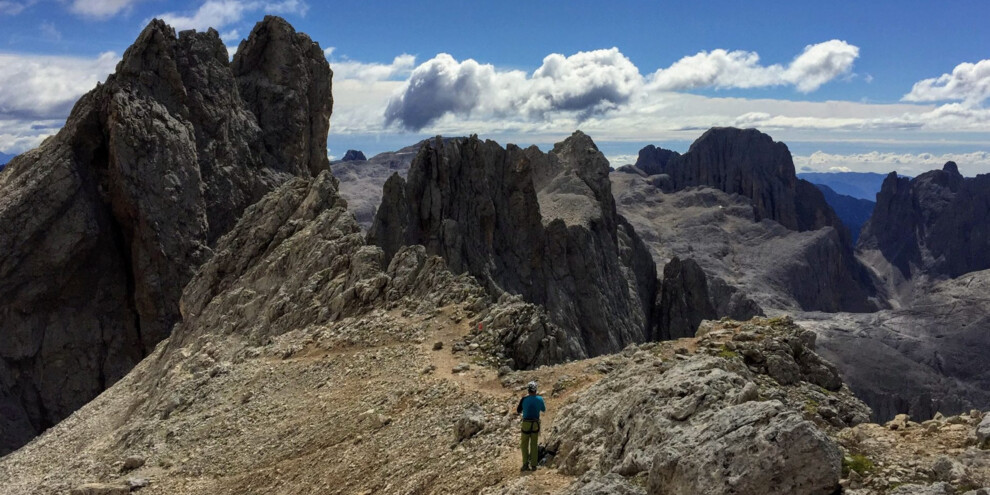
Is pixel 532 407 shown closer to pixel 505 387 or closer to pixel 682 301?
pixel 505 387

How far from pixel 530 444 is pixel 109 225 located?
236 feet

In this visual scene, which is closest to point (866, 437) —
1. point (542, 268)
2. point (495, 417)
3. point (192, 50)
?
point (495, 417)

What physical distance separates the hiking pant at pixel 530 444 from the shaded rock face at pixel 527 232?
47434 millimetres

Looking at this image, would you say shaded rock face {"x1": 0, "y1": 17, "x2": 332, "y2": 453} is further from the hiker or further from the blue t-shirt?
the hiker

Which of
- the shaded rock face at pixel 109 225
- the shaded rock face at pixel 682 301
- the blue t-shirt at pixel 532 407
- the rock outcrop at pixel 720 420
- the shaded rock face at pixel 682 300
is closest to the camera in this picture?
the rock outcrop at pixel 720 420

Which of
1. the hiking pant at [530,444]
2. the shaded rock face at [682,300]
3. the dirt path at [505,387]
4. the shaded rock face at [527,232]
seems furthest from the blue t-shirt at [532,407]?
the shaded rock face at [682,300]

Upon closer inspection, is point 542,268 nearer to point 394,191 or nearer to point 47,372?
point 394,191

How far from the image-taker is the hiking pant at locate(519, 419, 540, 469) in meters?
20.7

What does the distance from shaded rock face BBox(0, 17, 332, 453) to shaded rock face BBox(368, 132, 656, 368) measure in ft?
68.2

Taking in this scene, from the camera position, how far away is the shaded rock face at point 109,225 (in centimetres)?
7438

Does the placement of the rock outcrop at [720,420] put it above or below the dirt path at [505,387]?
above

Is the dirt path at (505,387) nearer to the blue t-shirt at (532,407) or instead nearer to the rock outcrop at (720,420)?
the rock outcrop at (720,420)

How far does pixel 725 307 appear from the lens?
7864 inches

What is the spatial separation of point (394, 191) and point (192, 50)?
90.6 feet
